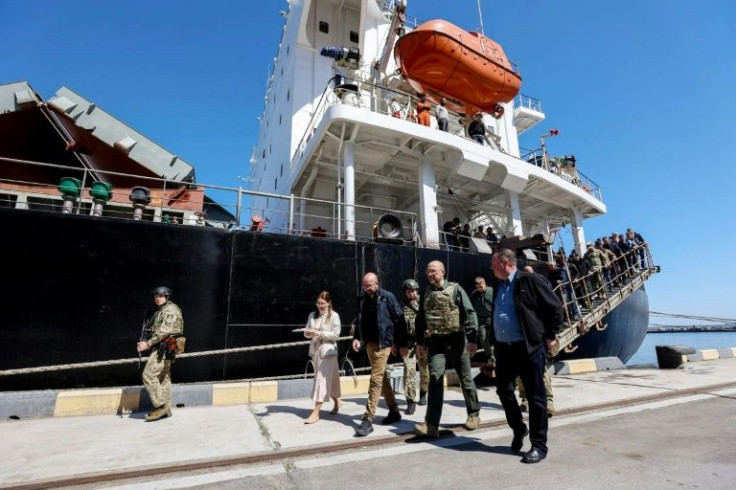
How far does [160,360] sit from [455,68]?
10.1 meters

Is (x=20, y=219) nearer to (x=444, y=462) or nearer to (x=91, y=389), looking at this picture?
(x=91, y=389)

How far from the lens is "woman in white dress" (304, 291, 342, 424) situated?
13.6 feet

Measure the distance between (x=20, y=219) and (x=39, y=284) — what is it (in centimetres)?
98

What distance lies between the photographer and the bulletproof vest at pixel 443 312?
141 inches

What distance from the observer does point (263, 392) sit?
17.5 ft

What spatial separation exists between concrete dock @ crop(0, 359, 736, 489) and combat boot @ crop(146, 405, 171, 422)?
10cm

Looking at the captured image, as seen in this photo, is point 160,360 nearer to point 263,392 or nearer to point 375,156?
point 263,392

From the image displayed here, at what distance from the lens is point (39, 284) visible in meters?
5.09

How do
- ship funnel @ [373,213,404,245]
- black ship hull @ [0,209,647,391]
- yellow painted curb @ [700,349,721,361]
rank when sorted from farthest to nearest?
yellow painted curb @ [700,349,721,361] → ship funnel @ [373,213,404,245] → black ship hull @ [0,209,647,391]

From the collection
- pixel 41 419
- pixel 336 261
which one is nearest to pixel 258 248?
pixel 336 261

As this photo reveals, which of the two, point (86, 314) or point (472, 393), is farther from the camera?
point (86, 314)

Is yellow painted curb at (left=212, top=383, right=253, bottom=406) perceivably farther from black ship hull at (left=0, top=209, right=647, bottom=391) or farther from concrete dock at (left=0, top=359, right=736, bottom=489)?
black ship hull at (left=0, top=209, right=647, bottom=391)

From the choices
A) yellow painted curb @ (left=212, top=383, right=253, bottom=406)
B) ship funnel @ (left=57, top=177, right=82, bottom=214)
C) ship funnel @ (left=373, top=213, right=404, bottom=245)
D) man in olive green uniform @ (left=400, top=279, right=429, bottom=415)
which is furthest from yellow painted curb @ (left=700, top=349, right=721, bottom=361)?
ship funnel @ (left=57, top=177, right=82, bottom=214)

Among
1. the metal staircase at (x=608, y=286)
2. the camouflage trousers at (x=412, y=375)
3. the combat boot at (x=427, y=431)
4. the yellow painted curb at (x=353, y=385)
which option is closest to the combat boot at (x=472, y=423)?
the combat boot at (x=427, y=431)
